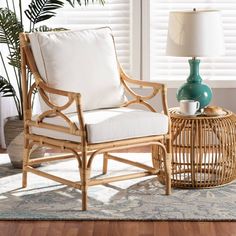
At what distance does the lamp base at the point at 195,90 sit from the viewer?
169 inches

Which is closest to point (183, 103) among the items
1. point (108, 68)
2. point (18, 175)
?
point (108, 68)

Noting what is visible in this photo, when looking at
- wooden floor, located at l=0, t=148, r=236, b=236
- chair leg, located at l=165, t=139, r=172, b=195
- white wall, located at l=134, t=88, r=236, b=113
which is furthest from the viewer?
white wall, located at l=134, t=88, r=236, b=113

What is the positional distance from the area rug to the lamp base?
1.74 ft

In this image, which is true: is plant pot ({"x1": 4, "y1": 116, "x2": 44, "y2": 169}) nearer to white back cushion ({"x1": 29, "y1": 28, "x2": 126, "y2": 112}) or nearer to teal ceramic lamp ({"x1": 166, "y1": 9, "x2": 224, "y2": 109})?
white back cushion ({"x1": 29, "y1": 28, "x2": 126, "y2": 112})

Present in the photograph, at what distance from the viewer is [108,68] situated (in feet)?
14.1

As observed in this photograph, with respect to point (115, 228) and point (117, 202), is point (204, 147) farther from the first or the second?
point (115, 228)

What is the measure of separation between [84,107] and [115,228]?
882 mm

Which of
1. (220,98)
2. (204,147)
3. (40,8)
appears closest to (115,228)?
(204,147)

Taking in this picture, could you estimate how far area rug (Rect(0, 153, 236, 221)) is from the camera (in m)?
3.75

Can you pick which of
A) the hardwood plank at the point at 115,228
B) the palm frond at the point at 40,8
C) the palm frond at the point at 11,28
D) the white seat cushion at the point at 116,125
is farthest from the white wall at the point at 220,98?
the hardwood plank at the point at 115,228

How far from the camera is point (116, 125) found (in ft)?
12.7

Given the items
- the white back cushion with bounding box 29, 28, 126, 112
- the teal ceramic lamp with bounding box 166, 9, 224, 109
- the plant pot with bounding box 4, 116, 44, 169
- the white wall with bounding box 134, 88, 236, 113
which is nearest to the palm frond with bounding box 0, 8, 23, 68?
the plant pot with bounding box 4, 116, 44, 169

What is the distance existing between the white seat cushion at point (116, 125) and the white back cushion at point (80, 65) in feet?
0.48

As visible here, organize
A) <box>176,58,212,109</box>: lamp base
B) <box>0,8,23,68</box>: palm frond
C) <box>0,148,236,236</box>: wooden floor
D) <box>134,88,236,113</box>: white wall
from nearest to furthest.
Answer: <box>0,148,236,236</box>: wooden floor → <box>176,58,212,109</box>: lamp base → <box>0,8,23,68</box>: palm frond → <box>134,88,236,113</box>: white wall
